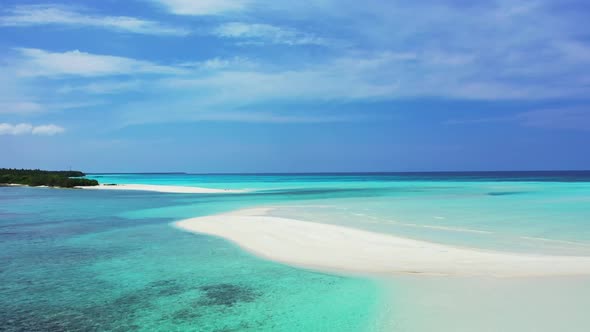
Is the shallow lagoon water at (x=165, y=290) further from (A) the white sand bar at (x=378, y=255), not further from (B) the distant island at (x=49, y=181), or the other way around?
(B) the distant island at (x=49, y=181)

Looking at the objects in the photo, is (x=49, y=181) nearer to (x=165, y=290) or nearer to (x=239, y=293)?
(x=165, y=290)

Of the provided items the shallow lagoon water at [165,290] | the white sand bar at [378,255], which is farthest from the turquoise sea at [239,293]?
the white sand bar at [378,255]

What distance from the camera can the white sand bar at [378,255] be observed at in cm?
924

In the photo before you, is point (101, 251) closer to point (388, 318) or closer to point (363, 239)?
point (363, 239)

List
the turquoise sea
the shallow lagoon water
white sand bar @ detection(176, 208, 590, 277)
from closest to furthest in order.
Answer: the turquoise sea, the shallow lagoon water, white sand bar @ detection(176, 208, 590, 277)

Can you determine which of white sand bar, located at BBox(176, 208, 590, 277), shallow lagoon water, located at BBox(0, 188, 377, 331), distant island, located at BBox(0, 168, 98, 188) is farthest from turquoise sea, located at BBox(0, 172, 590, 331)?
distant island, located at BBox(0, 168, 98, 188)

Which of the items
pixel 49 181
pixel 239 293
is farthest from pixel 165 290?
pixel 49 181

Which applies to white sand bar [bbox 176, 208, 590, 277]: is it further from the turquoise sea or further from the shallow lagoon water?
the shallow lagoon water

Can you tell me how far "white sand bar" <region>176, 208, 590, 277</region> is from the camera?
9.24m

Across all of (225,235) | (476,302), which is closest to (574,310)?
(476,302)

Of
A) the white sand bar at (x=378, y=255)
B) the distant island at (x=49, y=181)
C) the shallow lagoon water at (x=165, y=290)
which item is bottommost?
the shallow lagoon water at (x=165, y=290)

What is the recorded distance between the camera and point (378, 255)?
10.8 metres

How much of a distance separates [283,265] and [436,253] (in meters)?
Answer: 3.71

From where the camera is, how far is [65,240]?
46.5 ft
